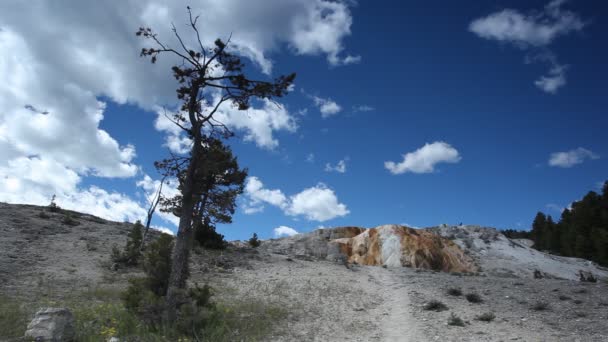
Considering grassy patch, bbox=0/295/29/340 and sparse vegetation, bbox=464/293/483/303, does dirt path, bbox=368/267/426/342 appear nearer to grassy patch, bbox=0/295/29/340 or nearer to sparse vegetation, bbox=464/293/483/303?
sparse vegetation, bbox=464/293/483/303

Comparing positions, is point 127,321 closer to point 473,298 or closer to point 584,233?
point 473,298

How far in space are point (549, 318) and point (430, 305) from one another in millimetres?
4249

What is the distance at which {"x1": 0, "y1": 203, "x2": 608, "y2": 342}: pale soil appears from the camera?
12.9m

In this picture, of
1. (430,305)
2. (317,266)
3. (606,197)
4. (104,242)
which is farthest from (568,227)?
(104,242)

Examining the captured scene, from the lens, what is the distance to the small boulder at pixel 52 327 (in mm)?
8367

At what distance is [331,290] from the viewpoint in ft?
63.8

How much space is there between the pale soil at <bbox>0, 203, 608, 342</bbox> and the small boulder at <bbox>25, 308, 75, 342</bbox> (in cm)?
544

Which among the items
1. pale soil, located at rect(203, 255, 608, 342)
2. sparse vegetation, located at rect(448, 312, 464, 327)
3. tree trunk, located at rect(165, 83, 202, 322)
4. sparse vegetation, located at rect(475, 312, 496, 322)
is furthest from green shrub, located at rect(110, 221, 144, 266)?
sparse vegetation, located at rect(475, 312, 496, 322)

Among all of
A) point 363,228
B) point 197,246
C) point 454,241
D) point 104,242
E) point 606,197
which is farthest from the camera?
point 606,197

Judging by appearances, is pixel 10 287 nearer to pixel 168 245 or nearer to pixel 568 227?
pixel 168 245

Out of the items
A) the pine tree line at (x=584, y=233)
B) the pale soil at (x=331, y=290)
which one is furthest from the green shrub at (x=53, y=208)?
the pine tree line at (x=584, y=233)

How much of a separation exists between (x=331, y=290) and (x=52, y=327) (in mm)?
13313

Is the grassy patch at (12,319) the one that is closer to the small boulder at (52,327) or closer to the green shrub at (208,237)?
the small boulder at (52,327)

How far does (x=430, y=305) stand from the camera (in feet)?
52.6
